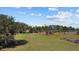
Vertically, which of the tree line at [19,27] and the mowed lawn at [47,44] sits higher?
the tree line at [19,27]

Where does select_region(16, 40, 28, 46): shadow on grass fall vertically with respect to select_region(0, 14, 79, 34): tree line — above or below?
below

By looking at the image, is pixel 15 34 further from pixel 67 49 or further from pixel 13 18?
pixel 67 49

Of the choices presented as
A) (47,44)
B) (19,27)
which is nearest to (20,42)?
(19,27)

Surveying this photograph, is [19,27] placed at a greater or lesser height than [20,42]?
greater

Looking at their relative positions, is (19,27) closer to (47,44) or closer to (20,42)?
(20,42)

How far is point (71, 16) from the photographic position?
6656 mm

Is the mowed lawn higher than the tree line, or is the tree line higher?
the tree line

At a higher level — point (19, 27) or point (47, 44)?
point (19, 27)

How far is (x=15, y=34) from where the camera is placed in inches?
263

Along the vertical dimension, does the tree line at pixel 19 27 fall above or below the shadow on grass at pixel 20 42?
above
